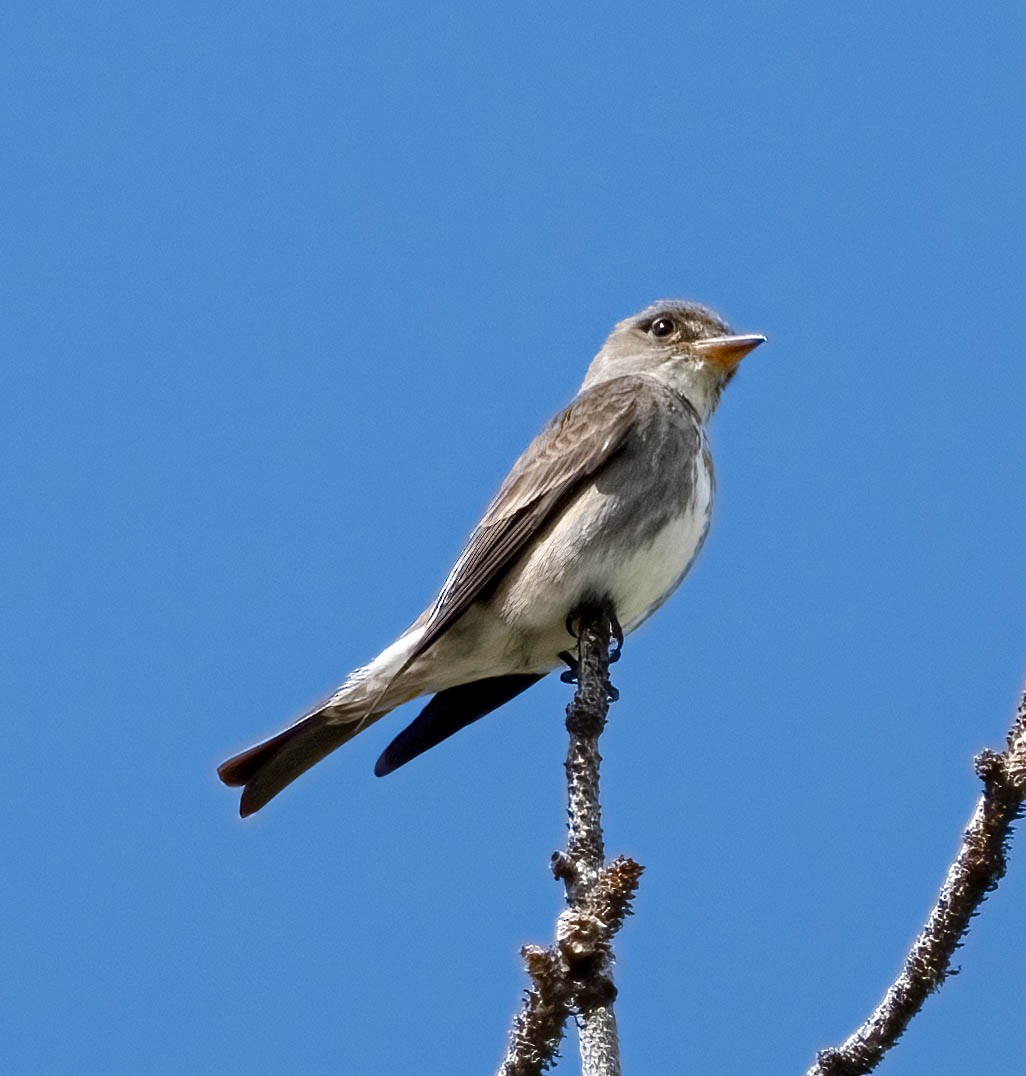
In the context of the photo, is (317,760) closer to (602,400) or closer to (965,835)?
(602,400)

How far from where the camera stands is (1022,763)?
10.6 ft

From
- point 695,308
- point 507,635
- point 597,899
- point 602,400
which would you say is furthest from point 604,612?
point 597,899

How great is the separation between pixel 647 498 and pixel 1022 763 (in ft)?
10.6

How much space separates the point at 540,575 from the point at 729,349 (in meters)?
1.72

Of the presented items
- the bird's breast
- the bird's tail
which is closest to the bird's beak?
the bird's breast

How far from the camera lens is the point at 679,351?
7.61 meters

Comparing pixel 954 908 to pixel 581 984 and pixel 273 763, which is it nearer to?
pixel 581 984

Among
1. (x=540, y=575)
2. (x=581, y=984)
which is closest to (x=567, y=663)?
(x=540, y=575)

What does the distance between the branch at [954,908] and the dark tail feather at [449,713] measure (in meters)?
3.49

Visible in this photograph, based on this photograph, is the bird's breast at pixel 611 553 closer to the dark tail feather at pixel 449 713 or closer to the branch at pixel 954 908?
the dark tail feather at pixel 449 713

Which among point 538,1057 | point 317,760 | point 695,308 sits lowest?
point 538,1057

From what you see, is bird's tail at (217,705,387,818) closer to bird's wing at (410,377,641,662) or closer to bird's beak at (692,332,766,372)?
bird's wing at (410,377,641,662)

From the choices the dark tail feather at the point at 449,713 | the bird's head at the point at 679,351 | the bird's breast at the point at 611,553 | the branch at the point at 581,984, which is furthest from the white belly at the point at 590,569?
the branch at the point at 581,984

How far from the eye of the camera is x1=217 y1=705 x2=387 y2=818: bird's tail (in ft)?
21.3
